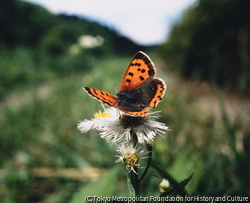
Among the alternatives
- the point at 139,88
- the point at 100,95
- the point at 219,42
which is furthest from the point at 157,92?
the point at 219,42

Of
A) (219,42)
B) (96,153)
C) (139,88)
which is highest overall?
(219,42)

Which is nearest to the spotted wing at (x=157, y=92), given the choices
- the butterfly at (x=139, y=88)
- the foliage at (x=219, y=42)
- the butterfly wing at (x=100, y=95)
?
the butterfly at (x=139, y=88)

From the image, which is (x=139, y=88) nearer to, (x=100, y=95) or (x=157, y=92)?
(x=157, y=92)

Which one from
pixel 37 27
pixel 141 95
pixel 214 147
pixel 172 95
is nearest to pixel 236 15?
pixel 172 95

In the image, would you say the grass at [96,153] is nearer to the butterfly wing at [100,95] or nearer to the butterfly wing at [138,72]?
the butterfly wing at [138,72]

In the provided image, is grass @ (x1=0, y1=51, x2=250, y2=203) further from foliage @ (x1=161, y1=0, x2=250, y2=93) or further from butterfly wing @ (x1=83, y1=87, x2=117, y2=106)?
foliage @ (x1=161, y1=0, x2=250, y2=93)

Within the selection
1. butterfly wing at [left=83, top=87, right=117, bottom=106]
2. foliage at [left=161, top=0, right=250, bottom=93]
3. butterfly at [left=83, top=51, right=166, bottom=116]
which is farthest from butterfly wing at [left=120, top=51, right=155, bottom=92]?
foliage at [left=161, top=0, right=250, bottom=93]
